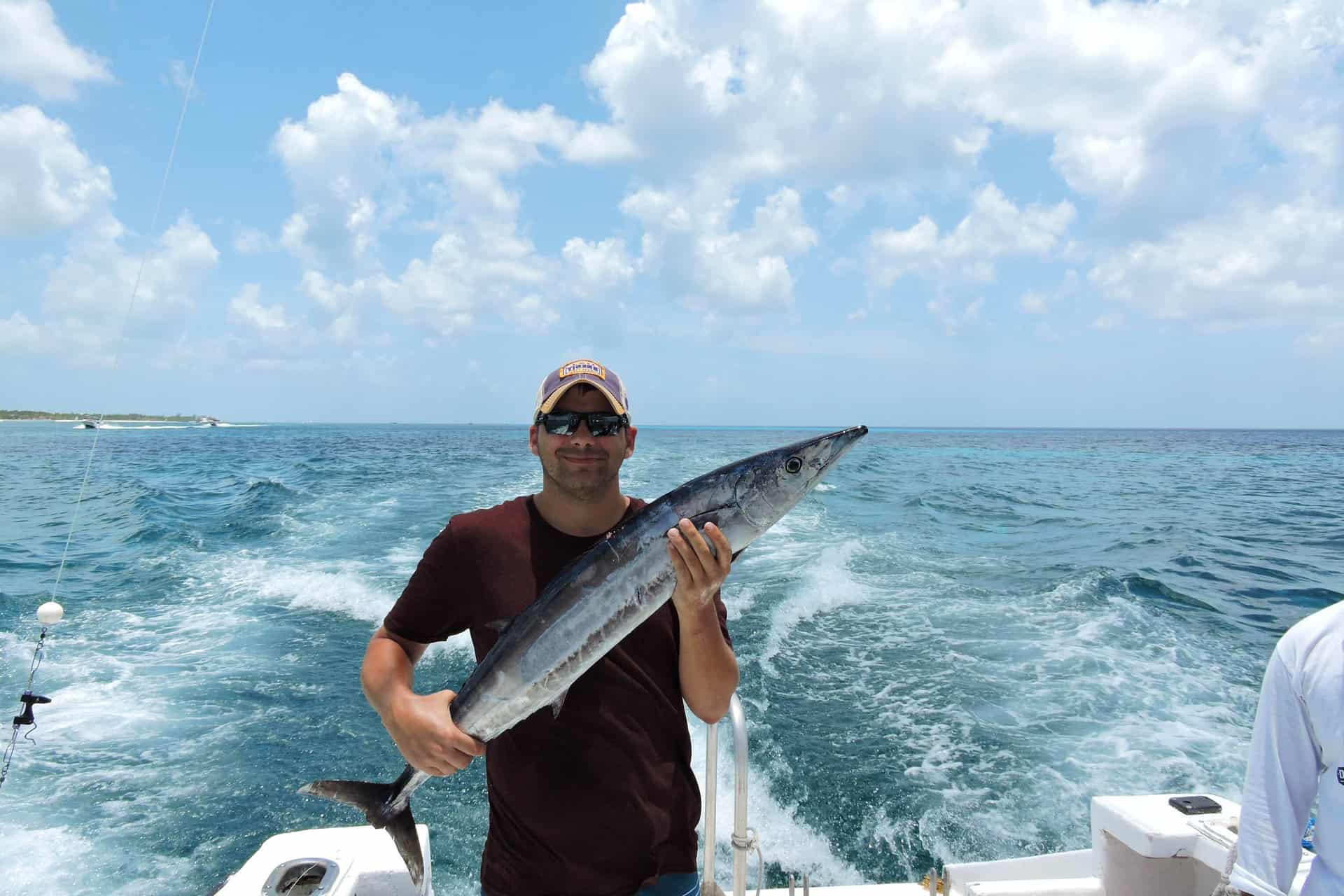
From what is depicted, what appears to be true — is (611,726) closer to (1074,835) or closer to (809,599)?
(1074,835)

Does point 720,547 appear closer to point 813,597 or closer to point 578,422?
point 578,422

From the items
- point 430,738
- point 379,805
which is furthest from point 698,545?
point 379,805

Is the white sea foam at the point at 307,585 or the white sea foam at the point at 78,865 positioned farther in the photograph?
the white sea foam at the point at 307,585

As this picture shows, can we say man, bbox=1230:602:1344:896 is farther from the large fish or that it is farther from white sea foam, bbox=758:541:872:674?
white sea foam, bbox=758:541:872:674

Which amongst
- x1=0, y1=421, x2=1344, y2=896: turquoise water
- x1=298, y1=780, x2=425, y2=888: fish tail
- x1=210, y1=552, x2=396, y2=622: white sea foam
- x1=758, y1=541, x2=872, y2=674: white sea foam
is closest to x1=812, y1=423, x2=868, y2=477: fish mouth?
x1=298, y1=780, x2=425, y2=888: fish tail

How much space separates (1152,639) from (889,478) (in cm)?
1918

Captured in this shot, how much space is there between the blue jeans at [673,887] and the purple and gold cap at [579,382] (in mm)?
1378

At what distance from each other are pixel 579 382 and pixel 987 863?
3.20 m

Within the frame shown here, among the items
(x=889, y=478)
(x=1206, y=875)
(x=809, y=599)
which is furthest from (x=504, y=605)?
(x=889, y=478)

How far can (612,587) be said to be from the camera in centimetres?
216

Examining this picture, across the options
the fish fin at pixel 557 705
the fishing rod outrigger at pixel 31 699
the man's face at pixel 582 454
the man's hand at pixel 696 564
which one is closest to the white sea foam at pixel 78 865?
the fishing rod outrigger at pixel 31 699

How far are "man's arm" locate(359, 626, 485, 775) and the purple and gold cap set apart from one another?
837 mm

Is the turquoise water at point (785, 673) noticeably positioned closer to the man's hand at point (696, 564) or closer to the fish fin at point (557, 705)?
the fish fin at point (557, 705)

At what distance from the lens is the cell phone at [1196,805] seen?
3387mm
